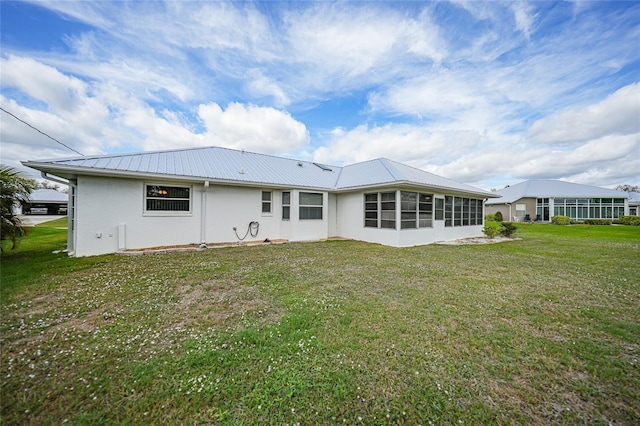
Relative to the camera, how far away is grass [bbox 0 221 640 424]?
197 cm

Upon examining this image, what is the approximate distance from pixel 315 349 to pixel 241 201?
355 inches

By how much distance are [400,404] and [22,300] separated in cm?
609

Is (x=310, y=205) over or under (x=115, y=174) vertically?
under

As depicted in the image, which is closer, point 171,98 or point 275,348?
point 275,348

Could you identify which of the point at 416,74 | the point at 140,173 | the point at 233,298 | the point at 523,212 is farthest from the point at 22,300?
the point at 523,212

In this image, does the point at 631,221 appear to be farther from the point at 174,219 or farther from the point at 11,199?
A: the point at 11,199

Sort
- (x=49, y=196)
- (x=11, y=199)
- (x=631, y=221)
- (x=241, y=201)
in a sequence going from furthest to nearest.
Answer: (x=49, y=196) → (x=631, y=221) → (x=241, y=201) → (x=11, y=199)

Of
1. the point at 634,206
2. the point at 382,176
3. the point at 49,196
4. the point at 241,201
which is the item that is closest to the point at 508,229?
the point at 382,176

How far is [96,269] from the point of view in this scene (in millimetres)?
6145

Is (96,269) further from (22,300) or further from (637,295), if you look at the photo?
(637,295)

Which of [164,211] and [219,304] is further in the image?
[164,211]

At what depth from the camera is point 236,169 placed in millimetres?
11211

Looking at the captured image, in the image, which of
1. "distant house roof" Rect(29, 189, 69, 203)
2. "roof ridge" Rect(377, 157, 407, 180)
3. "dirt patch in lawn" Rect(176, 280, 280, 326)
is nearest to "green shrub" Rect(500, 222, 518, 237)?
"roof ridge" Rect(377, 157, 407, 180)

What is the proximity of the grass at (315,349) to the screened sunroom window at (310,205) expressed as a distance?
6629 mm
